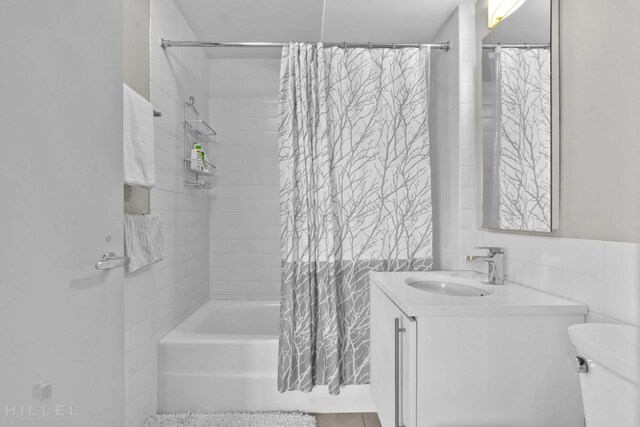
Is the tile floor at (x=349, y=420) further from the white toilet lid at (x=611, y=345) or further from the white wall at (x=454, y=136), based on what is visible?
the white toilet lid at (x=611, y=345)

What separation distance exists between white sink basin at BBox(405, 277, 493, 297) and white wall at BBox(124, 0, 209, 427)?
1.34m

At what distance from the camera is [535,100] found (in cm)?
137

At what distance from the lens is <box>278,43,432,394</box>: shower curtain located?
1.96 meters

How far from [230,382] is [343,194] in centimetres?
122

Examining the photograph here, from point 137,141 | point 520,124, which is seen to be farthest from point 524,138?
point 137,141

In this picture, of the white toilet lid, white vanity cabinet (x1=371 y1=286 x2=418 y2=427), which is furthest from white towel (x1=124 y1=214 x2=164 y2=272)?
the white toilet lid

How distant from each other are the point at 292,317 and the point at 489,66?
5.32 feet

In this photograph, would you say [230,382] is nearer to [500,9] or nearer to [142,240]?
[142,240]

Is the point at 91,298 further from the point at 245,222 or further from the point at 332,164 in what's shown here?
the point at 245,222

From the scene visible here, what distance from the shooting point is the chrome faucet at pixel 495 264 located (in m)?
1.51

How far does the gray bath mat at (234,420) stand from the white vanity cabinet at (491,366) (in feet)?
3.33

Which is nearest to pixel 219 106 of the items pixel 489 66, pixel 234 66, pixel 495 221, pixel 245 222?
pixel 234 66

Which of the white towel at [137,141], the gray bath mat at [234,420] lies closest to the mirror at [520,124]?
the gray bath mat at [234,420]

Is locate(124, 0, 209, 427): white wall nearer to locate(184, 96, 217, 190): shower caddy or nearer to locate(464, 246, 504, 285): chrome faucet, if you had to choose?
locate(184, 96, 217, 190): shower caddy
